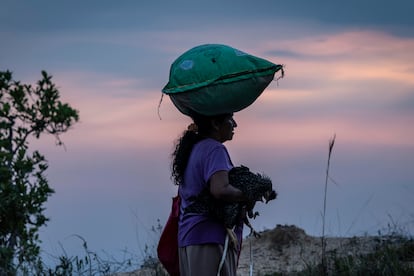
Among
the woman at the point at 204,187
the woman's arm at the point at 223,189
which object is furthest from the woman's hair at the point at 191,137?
the woman's arm at the point at 223,189

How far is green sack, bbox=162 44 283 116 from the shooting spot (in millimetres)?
4887

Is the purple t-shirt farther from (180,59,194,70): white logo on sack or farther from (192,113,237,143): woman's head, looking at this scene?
(180,59,194,70): white logo on sack

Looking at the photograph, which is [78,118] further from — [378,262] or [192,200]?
[192,200]

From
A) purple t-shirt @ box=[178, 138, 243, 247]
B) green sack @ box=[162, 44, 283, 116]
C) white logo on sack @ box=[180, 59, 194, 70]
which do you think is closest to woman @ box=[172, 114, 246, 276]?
purple t-shirt @ box=[178, 138, 243, 247]

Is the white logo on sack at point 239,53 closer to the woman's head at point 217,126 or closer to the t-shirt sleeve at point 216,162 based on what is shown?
the woman's head at point 217,126

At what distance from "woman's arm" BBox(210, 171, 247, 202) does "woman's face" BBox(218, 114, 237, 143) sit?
13.0 inches

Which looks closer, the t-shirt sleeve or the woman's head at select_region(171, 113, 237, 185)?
the t-shirt sleeve

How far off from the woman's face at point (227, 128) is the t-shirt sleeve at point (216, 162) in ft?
0.49

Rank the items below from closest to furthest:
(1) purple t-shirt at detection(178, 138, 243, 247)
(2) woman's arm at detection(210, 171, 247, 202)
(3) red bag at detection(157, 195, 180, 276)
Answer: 1. (2) woman's arm at detection(210, 171, 247, 202)
2. (1) purple t-shirt at detection(178, 138, 243, 247)
3. (3) red bag at detection(157, 195, 180, 276)

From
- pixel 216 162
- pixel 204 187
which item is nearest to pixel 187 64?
pixel 216 162

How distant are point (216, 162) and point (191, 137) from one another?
33 cm

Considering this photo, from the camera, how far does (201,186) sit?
16.2ft

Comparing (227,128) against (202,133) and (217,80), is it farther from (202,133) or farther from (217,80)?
(217,80)

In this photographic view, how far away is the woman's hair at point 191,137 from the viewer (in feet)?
16.5
